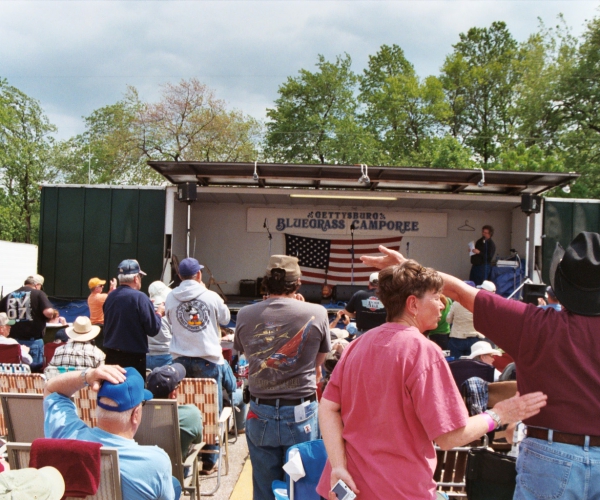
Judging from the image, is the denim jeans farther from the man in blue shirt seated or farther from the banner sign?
the banner sign

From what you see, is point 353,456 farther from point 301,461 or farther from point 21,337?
point 21,337

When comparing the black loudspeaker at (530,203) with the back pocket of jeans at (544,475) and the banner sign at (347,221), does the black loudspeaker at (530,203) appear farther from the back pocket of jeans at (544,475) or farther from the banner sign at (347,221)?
the back pocket of jeans at (544,475)

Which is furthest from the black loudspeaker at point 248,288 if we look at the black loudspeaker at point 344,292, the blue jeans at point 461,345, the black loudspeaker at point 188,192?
the blue jeans at point 461,345

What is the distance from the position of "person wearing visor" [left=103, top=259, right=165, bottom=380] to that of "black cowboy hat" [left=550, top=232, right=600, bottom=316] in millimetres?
3283

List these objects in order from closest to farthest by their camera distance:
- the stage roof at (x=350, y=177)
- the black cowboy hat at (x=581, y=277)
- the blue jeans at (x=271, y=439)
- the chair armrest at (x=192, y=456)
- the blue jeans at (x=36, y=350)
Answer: the black cowboy hat at (x=581, y=277) → the blue jeans at (x=271, y=439) → the chair armrest at (x=192, y=456) → the blue jeans at (x=36, y=350) → the stage roof at (x=350, y=177)

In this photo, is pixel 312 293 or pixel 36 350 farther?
pixel 312 293

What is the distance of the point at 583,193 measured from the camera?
79.7 ft

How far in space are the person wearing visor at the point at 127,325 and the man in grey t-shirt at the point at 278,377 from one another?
1.87 metres

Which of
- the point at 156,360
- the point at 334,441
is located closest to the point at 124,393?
the point at 334,441

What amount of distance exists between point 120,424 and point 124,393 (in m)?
0.18

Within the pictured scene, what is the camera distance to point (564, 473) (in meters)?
1.83

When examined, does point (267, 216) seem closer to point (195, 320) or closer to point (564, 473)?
point (195, 320)

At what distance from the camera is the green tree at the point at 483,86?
3506 centimetres

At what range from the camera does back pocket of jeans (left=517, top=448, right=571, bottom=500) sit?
182 cm
